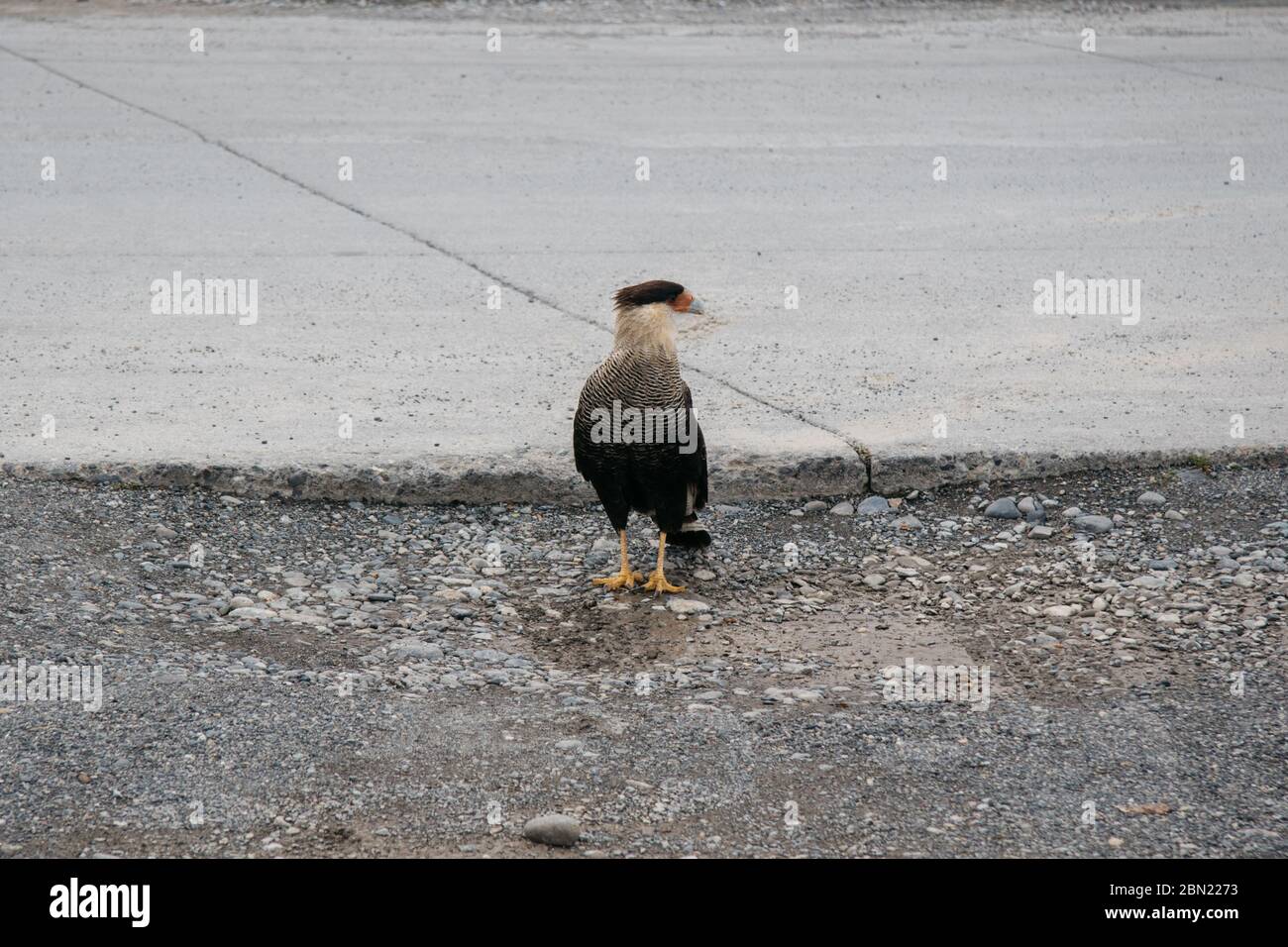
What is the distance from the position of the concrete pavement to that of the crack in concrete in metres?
0.03

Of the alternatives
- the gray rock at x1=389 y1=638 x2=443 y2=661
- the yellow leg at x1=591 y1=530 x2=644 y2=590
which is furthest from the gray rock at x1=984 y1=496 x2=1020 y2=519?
the gray rock at x1=389 y1=638 x2=443 y2=661

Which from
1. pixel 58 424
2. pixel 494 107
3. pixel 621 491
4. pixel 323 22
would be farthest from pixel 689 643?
pixel 323 22

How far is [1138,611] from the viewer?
517 centimetres

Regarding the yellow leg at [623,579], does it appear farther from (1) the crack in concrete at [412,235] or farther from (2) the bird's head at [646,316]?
(1) the crack in concrete at [412,235]

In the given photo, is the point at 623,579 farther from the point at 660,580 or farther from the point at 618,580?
the point at 660,580

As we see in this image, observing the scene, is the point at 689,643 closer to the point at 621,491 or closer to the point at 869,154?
the point at 621,491

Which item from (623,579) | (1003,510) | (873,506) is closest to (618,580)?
(623,579)

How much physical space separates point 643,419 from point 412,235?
406 cm

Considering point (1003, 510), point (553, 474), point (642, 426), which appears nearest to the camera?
point (642, 426)

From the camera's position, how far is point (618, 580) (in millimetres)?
5445

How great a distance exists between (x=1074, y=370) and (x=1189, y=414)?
0.68m

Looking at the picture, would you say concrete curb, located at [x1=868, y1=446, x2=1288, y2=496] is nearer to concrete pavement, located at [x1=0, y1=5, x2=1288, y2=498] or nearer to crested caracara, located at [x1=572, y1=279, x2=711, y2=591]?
concrete pavement, located at [x1=0, y1=5, x2=1288, y2=498]

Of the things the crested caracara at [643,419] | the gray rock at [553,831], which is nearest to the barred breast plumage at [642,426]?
the crested caracara at [643,419]

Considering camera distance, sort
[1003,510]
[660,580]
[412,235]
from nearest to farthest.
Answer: [660,580] → [1003,510] → [412,235]
